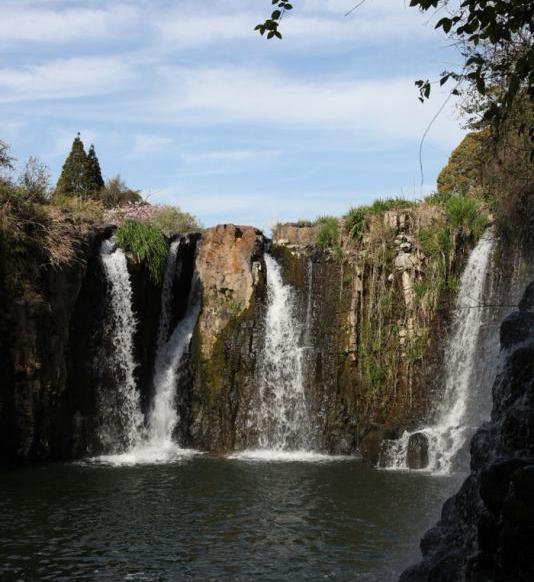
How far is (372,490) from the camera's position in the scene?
1226 cm

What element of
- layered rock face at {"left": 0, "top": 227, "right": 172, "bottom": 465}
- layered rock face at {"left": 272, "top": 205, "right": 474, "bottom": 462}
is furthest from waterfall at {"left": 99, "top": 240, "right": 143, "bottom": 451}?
layered rock face at {"left": 272, "top": 205, "right": 474, "bottom": 462}

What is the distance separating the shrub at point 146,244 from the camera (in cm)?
1712

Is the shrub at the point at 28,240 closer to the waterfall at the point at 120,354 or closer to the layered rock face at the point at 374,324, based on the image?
the waterfall at the point at 120,354

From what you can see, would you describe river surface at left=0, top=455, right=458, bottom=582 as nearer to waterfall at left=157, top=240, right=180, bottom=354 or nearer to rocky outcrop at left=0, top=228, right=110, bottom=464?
rocky outcrop at left=0, top=228, right=110, bottom=464

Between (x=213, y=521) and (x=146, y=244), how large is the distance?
8274 mm

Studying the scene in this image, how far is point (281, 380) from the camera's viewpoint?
17344 millimetres

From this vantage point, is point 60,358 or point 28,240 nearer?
point 28,240

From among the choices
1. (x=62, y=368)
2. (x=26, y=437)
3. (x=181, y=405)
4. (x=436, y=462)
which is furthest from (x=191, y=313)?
(x=436, y=462)

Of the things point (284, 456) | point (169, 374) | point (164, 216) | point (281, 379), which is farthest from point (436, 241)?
point (164, 216)

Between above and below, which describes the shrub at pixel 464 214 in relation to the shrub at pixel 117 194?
below

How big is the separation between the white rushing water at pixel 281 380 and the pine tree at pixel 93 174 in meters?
15.3

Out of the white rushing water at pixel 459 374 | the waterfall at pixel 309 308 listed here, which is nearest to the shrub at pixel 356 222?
the waterfall at pixel 309 308

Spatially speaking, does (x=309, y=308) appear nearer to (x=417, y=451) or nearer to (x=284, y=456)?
(x=284, y=456)

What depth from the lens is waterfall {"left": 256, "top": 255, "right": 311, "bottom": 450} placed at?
16.9 meters
